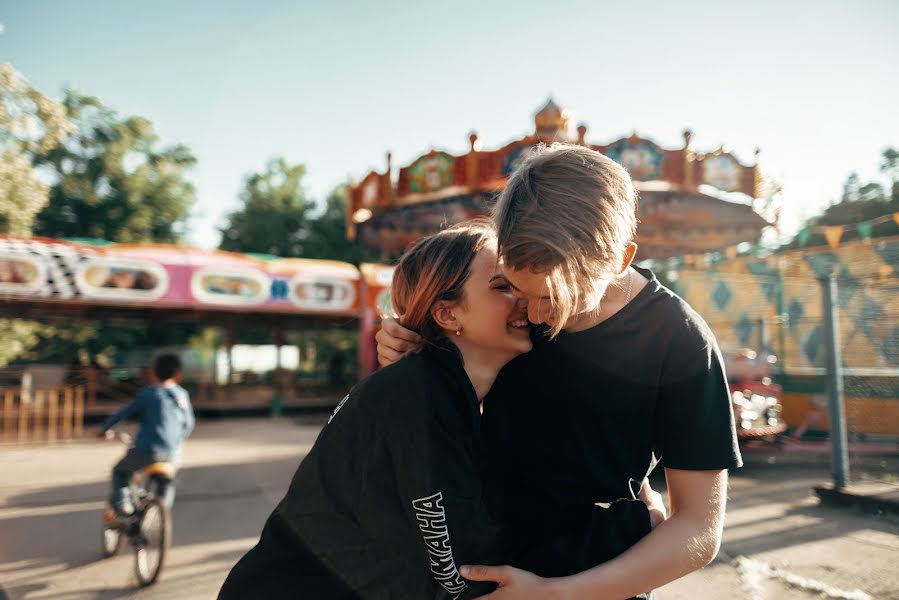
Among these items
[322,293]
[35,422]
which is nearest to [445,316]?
[322,293]

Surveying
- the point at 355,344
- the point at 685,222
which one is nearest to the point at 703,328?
the point at 685,222

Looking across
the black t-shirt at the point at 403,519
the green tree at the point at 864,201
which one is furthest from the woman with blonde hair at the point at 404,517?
the green tree at the point at 864,201

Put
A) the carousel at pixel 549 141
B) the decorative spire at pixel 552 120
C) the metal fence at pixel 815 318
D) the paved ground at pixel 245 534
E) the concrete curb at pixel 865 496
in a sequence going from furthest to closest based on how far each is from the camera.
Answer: the metal fence at pixel 815 318 < the carousel at pixel 549 141 < the decorative spire at pixel 552 120 < the concrete curb at pixel 865 496 < the paved ground at pixel 245 534

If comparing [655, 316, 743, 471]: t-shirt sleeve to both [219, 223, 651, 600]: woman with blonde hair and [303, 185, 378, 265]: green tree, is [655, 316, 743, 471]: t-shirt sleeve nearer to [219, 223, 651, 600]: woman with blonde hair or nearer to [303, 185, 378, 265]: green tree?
Result: [219, 223, 651, 600]: woman with blonde hair

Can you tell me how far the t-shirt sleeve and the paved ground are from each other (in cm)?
301

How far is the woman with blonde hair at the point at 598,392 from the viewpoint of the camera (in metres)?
1.08

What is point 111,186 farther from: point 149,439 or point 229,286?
point 149,439

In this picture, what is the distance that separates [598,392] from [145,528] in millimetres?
4026

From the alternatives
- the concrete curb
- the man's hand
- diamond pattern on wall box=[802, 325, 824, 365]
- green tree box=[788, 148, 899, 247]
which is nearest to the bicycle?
the man's hand

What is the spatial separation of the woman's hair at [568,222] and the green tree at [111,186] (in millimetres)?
23465

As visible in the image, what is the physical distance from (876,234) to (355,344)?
55.7ft

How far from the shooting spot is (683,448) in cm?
112

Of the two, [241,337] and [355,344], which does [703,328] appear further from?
[241,337]

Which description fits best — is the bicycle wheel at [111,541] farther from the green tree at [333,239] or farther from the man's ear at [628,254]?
the green tree at [333,239]
